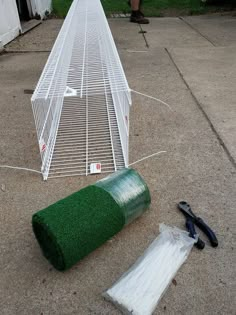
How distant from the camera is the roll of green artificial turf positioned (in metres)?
1.49

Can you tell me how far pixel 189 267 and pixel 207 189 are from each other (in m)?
0.62

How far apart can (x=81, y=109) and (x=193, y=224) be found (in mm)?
1700

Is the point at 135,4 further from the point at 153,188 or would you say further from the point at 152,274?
the point at 152,274

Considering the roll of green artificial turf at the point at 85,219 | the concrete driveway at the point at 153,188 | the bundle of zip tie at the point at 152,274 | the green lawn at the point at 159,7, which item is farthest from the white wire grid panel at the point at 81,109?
the green lawn at the point at 159,7

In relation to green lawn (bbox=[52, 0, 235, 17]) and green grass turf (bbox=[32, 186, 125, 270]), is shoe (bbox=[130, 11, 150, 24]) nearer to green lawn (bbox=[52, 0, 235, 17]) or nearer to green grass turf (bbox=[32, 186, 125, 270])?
green lawn (bbox=[52, 0, 235, 17])

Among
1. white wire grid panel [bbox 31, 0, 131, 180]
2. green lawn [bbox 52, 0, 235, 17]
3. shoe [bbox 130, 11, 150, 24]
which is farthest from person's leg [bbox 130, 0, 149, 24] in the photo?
white wire grid panel [bbox 31, 0, 131, 180]

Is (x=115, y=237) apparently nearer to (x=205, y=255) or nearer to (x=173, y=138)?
(x=205, y=255)

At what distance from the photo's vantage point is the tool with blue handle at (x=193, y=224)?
1.67m

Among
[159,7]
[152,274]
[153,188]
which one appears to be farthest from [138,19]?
[152,274]

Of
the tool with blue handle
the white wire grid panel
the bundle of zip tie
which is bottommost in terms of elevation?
the bundle of zip tie

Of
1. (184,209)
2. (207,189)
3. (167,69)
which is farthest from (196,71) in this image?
(184,209)

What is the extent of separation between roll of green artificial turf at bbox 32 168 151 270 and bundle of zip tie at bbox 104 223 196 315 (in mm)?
193

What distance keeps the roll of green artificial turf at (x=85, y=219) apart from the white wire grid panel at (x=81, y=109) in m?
0.54

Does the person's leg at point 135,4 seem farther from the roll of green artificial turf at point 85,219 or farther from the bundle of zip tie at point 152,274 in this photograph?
the bundle of zip tie at point 152,274
